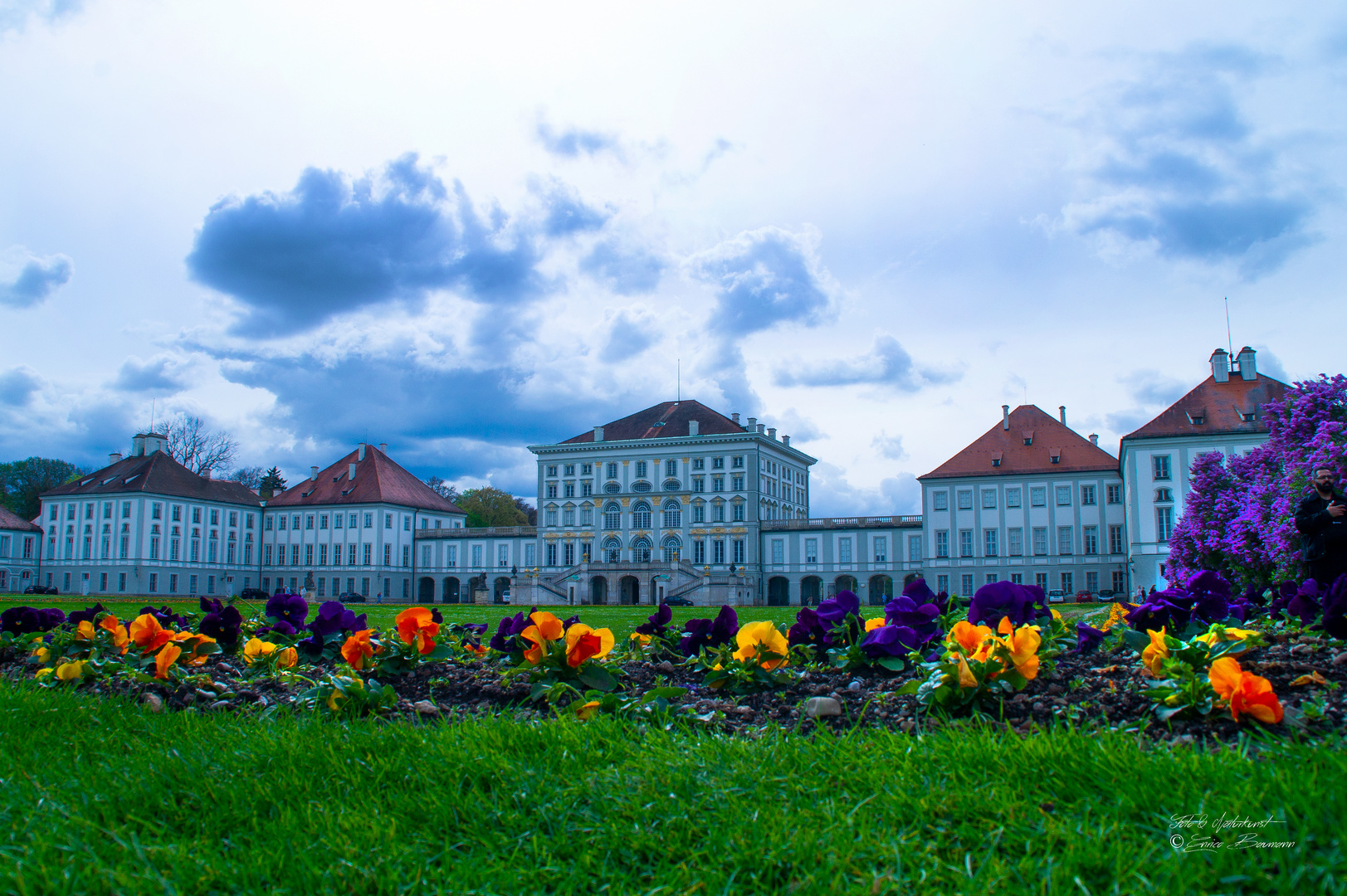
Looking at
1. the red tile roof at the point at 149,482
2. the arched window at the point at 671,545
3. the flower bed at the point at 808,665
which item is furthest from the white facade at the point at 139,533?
the flower bed at the point at 808,665

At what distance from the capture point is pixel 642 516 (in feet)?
242

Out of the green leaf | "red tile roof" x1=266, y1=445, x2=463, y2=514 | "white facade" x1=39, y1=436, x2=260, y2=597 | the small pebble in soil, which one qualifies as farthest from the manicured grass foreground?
"red tile roof" x1=266, y1=445, x2=463, y2=514

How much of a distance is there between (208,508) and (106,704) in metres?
79.0

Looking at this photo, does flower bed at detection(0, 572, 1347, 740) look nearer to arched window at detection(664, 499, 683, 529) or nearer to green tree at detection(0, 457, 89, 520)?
arched window at detection(664, 499, 683, 529)

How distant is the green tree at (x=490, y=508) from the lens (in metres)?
93.4

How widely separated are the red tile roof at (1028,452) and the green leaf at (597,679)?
199 ft

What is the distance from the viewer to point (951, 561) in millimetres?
61875

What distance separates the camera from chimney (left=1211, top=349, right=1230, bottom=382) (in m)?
52.7

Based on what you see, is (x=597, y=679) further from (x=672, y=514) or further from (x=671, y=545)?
(x=672, y=514)

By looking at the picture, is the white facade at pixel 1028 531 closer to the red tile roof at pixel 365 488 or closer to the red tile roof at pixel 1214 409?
the red tile roof at pixel 1214 409

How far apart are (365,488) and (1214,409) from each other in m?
62.7

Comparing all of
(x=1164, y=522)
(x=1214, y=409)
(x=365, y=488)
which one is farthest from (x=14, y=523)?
(x=1214, y=409)

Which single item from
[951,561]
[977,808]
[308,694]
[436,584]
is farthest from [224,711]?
[436,584]

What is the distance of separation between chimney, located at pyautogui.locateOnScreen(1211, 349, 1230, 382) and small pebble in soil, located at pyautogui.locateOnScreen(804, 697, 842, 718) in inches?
2288
